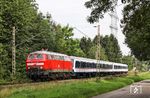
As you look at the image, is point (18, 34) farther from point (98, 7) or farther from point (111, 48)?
point (111, 48)

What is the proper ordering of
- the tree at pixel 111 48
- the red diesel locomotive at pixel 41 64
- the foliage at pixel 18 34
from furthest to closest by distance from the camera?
the tree at pixel 111 48 < the foliage at pixel 18 34 < the red diesel locomotive at pixel 41 64

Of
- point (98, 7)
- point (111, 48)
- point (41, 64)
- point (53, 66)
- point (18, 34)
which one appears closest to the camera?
point (98, 7)

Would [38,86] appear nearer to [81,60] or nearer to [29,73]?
[29,73]

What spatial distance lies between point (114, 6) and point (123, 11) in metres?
2.72

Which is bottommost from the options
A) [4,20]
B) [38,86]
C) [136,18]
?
[38,86]

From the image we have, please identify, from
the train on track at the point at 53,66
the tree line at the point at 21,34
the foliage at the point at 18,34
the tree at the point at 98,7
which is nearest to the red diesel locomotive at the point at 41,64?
the train on track at the point at 53,66

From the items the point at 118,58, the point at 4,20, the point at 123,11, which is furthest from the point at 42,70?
the point at 118,58

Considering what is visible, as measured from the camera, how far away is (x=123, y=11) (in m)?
27.8

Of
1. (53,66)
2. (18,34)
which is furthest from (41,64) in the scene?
(18,34)

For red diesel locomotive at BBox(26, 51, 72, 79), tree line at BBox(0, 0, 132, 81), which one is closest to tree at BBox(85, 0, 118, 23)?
red diesel locomotive at BBox(26, 51, 72, 79)

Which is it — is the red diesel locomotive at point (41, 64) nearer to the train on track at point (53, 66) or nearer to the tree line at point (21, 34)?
the train on track at point (53, 66)

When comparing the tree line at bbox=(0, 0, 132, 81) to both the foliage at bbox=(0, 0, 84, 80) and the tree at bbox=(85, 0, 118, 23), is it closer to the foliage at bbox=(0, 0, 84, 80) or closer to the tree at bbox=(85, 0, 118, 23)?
the foliage at bbox=(0, 0, 84, 80)

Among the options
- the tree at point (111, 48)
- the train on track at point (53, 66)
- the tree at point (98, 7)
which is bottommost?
the train on track at point (53, 66)

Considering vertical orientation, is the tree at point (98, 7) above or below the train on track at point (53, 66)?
above
